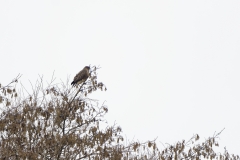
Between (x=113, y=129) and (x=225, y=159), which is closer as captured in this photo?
(x=113, y=129)

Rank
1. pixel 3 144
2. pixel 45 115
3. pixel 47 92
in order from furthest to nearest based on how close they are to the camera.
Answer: pixel 47 92
pixel 45 115
pixel 3 144

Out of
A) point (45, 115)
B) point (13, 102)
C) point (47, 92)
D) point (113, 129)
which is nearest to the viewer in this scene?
point (45, 115)

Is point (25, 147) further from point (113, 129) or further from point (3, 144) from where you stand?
point (113, 129)

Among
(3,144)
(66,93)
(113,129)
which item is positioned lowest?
(3,144)

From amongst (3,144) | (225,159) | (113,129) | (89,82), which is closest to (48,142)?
(3,144)

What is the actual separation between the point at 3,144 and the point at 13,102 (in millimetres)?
2903

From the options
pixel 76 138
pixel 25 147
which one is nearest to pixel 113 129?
pixel 76 138

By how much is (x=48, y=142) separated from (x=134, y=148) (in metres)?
1.78

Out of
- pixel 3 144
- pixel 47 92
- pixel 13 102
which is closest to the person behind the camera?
pixel 3 144

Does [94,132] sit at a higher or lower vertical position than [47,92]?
lower

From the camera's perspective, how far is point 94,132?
28.0 feet

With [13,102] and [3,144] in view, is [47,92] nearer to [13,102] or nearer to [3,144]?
[13,102]

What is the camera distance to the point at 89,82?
404 inches

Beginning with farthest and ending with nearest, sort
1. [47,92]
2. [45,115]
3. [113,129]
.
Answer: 1. [47,92]
2. [113,129]
3. [45,115]
